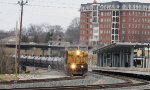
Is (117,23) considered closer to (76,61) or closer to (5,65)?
(5,65)

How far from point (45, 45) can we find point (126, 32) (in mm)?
39009

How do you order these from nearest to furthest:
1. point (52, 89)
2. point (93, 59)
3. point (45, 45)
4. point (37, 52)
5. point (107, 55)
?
point (52, 89) < point (107, 55) < point (93, 59) < point (45, 45) < point (37, 52)

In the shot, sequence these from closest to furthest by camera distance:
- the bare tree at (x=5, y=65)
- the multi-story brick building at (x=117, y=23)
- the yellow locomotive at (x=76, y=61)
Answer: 1. the yellow locomotive at (x=76, y=61)
2. the bare tree at (x=5, y=65)
3. the multi-story brick building at (x=117, y=23)

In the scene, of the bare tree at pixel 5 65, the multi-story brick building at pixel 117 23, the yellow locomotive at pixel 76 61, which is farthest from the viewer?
the multi-story brick building at pixel 117 23

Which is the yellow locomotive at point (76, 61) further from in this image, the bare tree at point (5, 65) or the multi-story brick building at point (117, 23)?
the multi-story brick building at point (117, 23)

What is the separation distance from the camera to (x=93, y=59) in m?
125

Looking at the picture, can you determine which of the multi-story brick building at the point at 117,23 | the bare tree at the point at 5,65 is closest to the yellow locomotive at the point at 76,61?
the bare tree at the point at 5,65

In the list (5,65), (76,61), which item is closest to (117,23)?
(5,65)

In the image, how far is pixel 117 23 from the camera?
182 meters

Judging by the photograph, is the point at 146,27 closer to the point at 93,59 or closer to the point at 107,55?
the point at 93,59

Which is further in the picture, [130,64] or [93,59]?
[93,59]

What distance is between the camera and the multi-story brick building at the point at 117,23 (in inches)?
7106

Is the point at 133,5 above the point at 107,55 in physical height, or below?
above

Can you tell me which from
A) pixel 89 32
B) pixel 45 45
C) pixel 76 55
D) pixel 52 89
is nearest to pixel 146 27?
pixel 89 32
